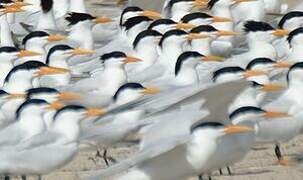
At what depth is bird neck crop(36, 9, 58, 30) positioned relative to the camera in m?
14.7

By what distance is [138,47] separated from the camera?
12742 millimetres

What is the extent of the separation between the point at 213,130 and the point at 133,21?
5.38 m

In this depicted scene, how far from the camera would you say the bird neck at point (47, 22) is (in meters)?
14.7

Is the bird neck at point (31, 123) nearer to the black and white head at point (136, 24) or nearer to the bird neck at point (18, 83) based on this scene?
the bird neck at point (18, 83)

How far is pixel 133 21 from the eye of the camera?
13836 millimetres

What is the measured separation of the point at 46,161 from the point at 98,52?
4397 mm

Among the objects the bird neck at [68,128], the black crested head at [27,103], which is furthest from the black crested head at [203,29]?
the bird neck at [68,128]

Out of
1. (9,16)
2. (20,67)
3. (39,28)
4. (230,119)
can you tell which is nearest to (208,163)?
(230,119)

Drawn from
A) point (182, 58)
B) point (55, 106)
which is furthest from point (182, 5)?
point (55, 106)

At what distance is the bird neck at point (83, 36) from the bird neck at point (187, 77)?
2.76 m

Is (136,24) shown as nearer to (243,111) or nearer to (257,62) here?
(257,62)

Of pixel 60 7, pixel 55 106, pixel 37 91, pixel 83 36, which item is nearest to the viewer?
pixel 55 106

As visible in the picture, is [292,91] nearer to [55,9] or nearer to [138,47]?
[138,47]

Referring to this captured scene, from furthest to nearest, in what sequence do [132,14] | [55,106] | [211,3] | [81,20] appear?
[132,14] < [211,3] < [81,20] < [55,106]
